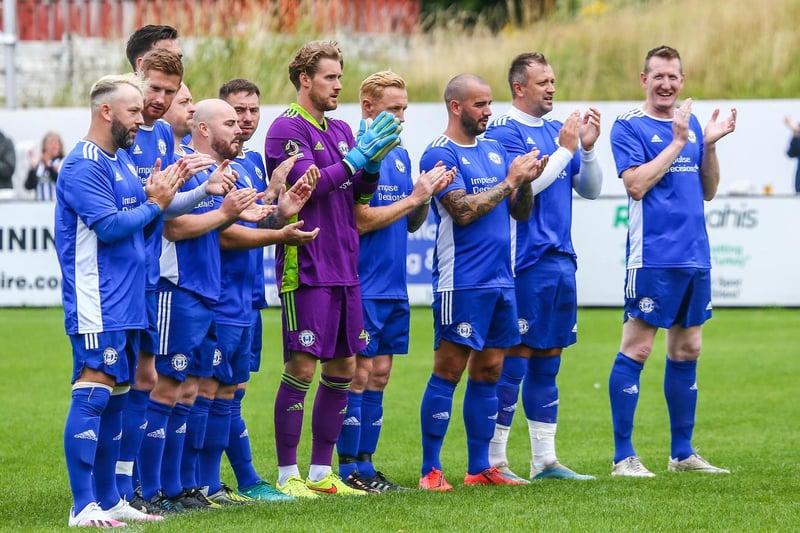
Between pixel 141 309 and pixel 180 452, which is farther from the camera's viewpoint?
pixel 180 452

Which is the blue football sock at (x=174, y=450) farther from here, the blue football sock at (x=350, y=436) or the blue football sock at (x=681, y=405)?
the blue football sock at (x=681, y=405)

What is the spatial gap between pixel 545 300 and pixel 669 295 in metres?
0.82

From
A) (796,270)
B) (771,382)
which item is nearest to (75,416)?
(771,382)

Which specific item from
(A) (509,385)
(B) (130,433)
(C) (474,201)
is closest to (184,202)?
(B) (130,433)

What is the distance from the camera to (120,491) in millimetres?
7324

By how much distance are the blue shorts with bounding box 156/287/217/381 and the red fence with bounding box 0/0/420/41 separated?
1846 centimetres

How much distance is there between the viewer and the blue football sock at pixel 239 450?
810cm

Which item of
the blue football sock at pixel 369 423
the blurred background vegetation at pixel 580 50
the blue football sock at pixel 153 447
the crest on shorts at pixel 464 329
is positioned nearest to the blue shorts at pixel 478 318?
the crest on shorts at pixel 464 329

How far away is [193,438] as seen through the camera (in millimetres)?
7660

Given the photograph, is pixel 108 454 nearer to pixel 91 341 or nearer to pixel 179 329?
pixel 91 341

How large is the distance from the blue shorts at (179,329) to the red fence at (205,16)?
1846 centimetres

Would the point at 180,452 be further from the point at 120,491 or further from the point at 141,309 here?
the point at 141,309

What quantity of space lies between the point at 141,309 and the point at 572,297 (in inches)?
120

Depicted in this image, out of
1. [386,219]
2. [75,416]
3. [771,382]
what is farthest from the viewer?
[771,382]
